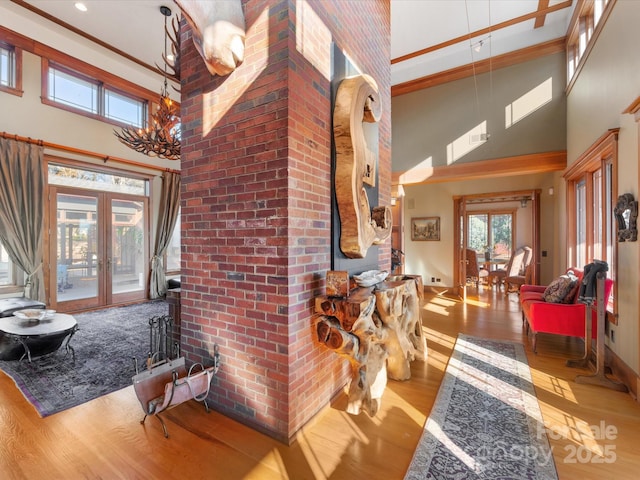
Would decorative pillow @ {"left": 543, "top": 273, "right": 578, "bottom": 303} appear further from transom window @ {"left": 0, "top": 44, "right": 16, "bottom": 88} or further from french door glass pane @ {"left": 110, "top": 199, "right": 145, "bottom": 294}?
transom window @ {"left": 0, "top": 44, "right": 16, "bottom": 88}

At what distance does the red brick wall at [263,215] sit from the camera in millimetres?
1842

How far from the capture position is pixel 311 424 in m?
2.02

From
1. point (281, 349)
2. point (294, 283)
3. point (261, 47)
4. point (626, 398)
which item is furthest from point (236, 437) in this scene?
point (626, 398)

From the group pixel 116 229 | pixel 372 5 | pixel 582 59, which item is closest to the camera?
pixel 372 5

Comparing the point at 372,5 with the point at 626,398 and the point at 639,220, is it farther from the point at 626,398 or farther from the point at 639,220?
the point at 626,398

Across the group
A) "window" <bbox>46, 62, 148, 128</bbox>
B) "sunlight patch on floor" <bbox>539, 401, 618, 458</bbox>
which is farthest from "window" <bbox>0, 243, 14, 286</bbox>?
"sunlight patch on floor" <bbox>539, 401, 618, 458</bbox>

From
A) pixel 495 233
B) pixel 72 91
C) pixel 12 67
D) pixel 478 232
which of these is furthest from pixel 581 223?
pixel 12 67

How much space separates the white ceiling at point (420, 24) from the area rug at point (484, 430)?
4763 millimetres

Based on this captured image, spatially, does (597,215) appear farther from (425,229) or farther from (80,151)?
(80,151)

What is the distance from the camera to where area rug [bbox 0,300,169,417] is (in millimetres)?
2408

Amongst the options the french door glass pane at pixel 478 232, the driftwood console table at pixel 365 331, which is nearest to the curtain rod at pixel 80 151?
the driftwood console table at pixel 365 331

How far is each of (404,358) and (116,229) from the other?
5867mm

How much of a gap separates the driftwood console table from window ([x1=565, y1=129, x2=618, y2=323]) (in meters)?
2.41

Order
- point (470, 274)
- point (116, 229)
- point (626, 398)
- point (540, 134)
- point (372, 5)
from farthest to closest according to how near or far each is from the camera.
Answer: point (470, 274) → point (116, 229) → point (540, 134) → point (372, 5) → point (626, 398)
